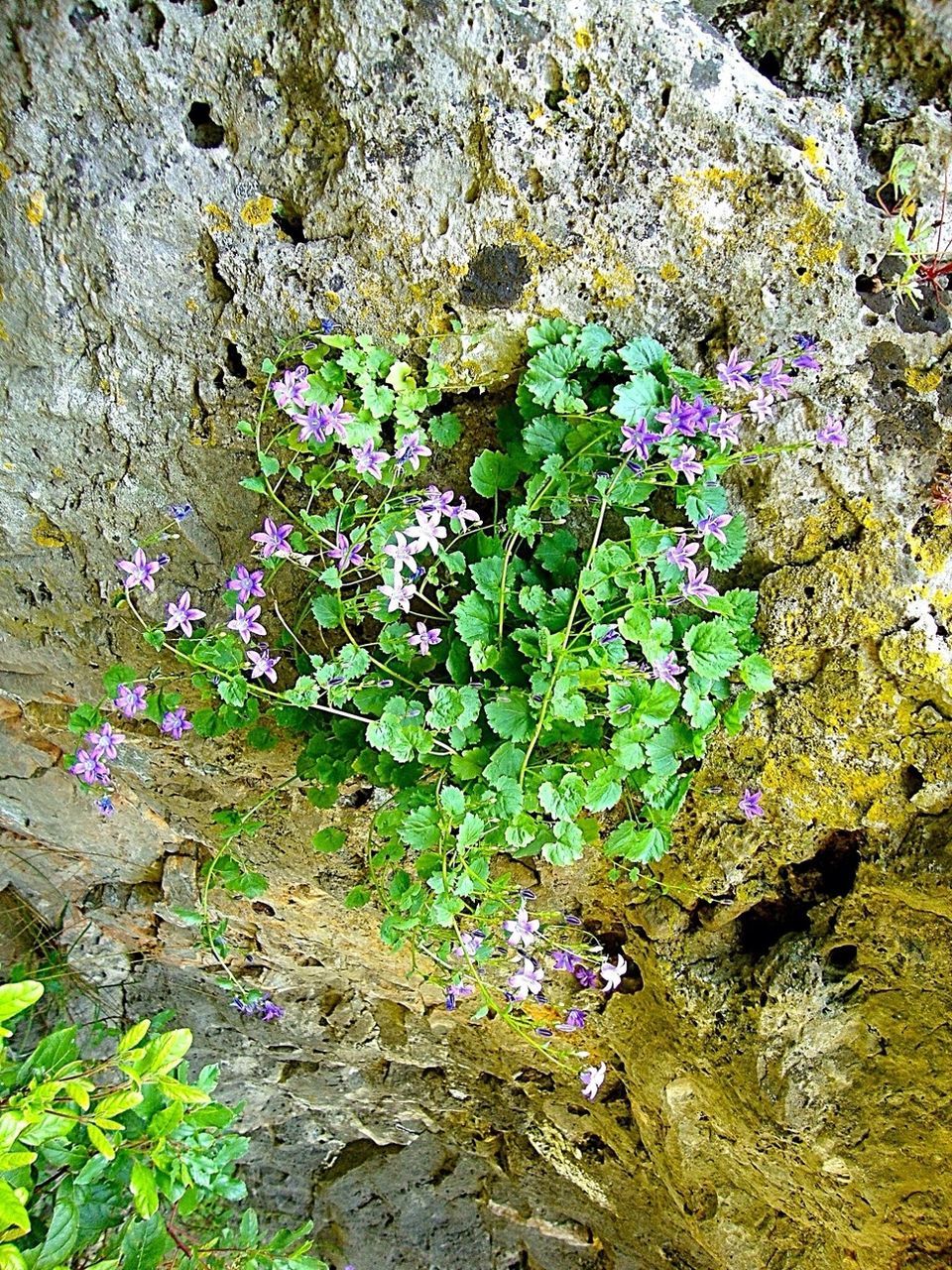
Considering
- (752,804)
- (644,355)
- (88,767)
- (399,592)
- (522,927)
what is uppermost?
(644,355)

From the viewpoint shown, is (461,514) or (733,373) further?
(461,514)

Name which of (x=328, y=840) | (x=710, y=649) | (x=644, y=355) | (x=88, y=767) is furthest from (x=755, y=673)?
(x=88, y=767)

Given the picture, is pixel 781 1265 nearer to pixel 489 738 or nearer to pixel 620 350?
pixel 489 738

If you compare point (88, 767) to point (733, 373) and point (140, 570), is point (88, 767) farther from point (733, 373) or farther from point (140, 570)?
point (733, 373)

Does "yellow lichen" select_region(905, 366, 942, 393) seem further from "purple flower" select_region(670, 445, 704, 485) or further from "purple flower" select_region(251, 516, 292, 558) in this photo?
"purple flower" select_region(251, 516, 292, 558)

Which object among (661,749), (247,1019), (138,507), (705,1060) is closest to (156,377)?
(138,507)

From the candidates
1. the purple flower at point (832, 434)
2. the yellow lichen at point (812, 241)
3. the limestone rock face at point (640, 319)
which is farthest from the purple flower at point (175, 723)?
the yellow lichen at point (812, 241)
